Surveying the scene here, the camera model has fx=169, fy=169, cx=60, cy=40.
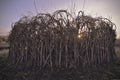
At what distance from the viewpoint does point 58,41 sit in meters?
2.50

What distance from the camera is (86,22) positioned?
8.82 ft

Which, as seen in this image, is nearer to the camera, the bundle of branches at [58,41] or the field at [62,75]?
the field at [62,75]

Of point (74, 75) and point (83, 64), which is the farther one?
point (83, 64)

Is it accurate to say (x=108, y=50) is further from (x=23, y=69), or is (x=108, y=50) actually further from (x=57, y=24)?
(x=23, y=69)

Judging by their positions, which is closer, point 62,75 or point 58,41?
point 62,75

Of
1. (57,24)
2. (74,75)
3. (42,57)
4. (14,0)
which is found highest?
(14,0)

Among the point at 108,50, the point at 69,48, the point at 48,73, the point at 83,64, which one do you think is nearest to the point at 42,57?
the point at 48,73

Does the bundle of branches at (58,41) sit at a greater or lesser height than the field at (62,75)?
greater

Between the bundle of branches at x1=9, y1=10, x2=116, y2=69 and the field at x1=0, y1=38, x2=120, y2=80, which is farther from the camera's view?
the bundle of branches at x1=9, y1=10, x2=116, y2=69

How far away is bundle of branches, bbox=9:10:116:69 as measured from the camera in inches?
98.9

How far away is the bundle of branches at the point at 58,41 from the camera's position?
8.24 ft

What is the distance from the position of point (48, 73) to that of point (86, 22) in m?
1.00

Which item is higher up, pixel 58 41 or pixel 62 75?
pixel 58 41

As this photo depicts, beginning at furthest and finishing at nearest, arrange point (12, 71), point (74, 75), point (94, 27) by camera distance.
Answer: point (94, 27)
point (12, 71)
point (74, 75)
